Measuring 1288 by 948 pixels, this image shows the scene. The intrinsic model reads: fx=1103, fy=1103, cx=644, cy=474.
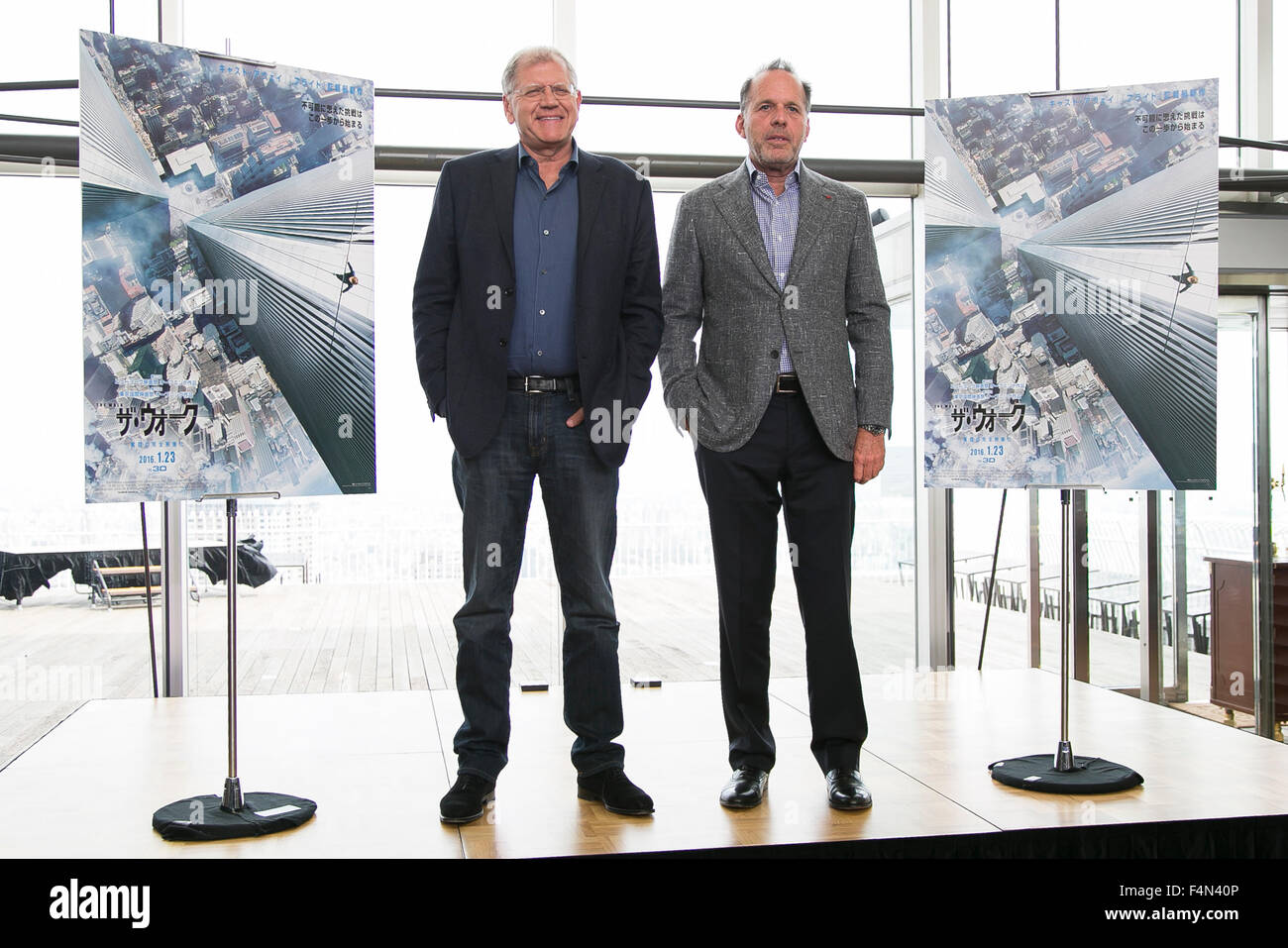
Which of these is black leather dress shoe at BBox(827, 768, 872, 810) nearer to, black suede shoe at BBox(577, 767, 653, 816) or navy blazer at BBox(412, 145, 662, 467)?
black suede shoe at BBox(577, 767, 653, 816)

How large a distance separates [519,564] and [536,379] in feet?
1.48

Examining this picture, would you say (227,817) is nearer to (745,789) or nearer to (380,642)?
(745,789)

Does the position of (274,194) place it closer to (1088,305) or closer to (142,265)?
(142,265)

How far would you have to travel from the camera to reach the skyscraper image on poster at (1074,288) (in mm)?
3076

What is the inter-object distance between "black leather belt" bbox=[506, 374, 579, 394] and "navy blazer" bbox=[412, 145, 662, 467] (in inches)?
1.8

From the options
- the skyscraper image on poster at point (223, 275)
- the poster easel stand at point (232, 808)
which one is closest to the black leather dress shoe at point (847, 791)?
the poster easel stand at point (232, 808)

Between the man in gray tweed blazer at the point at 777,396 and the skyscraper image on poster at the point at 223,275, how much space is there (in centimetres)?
86

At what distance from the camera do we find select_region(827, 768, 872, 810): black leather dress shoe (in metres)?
2.65

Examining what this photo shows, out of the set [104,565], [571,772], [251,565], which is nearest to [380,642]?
[251,565]

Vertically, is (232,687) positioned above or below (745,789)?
above

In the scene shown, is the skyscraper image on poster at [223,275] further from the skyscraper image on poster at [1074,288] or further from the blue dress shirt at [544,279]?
the skyscraper image on poster at [1074,288]

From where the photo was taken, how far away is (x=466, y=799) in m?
2.55

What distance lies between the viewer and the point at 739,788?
8.84 ft
